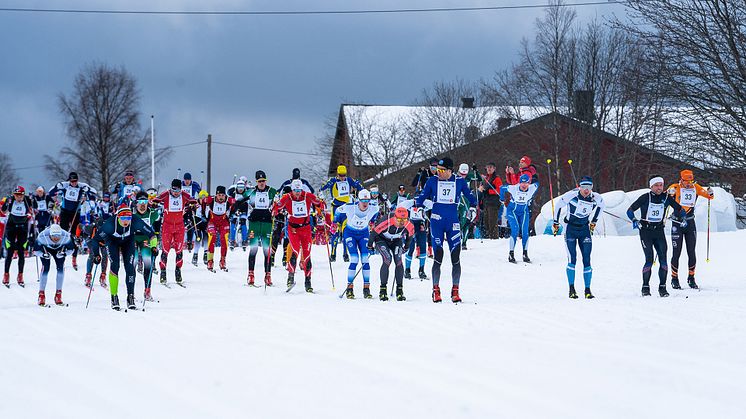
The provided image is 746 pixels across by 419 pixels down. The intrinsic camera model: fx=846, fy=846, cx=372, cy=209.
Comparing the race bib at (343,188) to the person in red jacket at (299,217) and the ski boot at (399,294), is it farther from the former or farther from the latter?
the ski boot at (399,294)

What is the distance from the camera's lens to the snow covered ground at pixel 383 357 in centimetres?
692

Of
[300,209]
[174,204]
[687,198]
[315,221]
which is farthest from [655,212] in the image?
[174,204]

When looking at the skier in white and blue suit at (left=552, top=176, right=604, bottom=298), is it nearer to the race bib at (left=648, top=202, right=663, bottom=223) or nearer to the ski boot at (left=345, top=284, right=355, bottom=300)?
the race bib at (left=648, top=202, right=663, bottom=223)

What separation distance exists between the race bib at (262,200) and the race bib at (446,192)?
561 cm

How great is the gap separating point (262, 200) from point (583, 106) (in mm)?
27068

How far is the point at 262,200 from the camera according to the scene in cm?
1802

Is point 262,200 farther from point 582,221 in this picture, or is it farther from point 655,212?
point 655,212

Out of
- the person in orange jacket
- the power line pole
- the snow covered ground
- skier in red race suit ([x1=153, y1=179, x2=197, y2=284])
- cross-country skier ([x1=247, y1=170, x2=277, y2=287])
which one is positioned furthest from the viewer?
the power line pole

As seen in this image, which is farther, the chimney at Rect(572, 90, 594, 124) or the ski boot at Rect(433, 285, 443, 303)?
the chimney at Rect(572, 90, 594, 124)

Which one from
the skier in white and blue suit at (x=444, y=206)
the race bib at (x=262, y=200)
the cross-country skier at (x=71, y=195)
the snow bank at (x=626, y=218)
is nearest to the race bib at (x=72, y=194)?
the cross-country skier at (x=71, y=195)

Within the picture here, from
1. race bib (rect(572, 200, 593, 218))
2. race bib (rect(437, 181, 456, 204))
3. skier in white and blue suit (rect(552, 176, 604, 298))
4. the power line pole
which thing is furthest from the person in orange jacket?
the power line pole

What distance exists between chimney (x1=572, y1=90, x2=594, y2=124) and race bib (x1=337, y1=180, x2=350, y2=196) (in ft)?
79.7

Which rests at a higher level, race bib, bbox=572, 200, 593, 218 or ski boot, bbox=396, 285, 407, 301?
race bib, bbox=572, 200, 593, 218

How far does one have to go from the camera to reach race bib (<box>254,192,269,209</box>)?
18.0 meters
